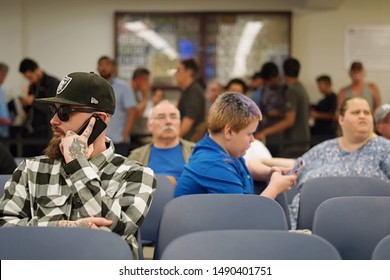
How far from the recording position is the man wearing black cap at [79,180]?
268 cm

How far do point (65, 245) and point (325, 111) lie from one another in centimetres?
760

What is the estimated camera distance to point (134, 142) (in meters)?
8.14

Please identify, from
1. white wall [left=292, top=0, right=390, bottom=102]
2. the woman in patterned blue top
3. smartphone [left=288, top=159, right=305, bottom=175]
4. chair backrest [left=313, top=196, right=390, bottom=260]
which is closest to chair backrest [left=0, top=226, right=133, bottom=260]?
chair backrest [left=313, top=196, right=390, bottom=260]

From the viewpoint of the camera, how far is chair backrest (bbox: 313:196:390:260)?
3.12m

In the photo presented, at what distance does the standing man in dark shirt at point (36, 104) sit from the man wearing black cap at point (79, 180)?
4.91m

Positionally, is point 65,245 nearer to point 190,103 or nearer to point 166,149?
point 166,149

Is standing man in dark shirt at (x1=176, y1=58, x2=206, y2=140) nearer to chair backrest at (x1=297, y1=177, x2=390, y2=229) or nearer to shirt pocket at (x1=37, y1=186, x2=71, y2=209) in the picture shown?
chair backrest at (x1=297, y1=177, x2=390, y2=229)

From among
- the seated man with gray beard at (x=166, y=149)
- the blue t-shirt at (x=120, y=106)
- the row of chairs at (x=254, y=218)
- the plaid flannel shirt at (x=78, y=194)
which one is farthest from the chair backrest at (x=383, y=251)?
the blue t-shirt at (x=120, y=106)

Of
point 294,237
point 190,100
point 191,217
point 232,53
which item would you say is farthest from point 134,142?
point 294,237

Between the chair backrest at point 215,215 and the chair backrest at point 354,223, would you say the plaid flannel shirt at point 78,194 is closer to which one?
the chair backrest at point 215,215

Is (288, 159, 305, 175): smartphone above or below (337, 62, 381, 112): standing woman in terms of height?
below

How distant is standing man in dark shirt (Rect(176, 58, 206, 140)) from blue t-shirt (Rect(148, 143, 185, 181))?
152cm

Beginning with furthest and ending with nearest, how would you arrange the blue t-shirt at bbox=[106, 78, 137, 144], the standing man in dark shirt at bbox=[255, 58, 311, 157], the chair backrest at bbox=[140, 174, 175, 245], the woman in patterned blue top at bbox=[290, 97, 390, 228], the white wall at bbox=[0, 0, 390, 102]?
the white wall at bbox=[0, 0, 390, 102] → the standing man in dark shirt at bbox=[255, 58, 311, 157] → the blue t-shirt at bbox=[106, 78, 137, 144] → the woman in patterned blue top at bbox=[290, 97, 390, 228] → the chair backrest at bbox=[140, 174, 175, 245]

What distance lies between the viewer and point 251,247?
7.65 ft
